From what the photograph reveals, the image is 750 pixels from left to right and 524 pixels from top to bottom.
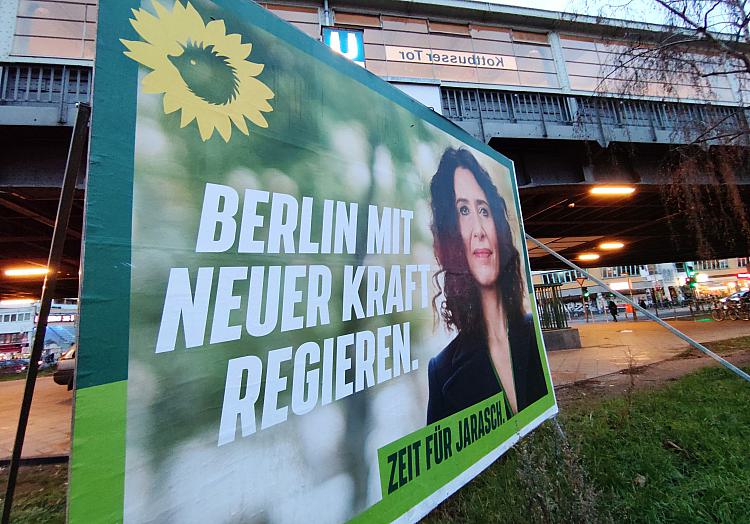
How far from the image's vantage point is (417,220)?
3.04m

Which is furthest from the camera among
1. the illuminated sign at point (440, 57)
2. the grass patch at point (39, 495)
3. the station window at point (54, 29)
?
the illuminated sign at point (440, 57)

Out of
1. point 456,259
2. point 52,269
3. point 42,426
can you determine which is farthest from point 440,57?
point 42,426

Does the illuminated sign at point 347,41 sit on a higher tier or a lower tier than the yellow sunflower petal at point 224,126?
higher

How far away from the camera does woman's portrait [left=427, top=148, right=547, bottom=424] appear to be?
3.11 meters

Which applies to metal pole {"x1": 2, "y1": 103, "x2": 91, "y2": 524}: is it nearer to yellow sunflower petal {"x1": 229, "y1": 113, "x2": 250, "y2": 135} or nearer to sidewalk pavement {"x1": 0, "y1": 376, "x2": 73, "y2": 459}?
yellow sunflower petal {"x1": 229, "y1": 113, "x2": 250, "y2": 135}

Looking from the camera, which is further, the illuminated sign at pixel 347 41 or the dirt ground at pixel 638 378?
the dirt ground at pixel 638 378

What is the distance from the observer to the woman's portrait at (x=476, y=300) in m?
3.11

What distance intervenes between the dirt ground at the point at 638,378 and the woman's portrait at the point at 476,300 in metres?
3.15

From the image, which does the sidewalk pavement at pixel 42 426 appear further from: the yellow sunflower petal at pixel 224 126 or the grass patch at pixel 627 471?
the grass patch at pixel 627 471

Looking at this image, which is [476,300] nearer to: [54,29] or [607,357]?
[607,357]

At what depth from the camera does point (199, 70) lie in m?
1.80

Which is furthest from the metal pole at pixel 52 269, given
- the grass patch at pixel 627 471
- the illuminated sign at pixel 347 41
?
the illuminated sign at pixel 347 41

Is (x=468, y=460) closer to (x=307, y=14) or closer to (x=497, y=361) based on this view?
(x=497, y=361)

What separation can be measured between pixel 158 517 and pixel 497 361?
A: 10.0 ft
